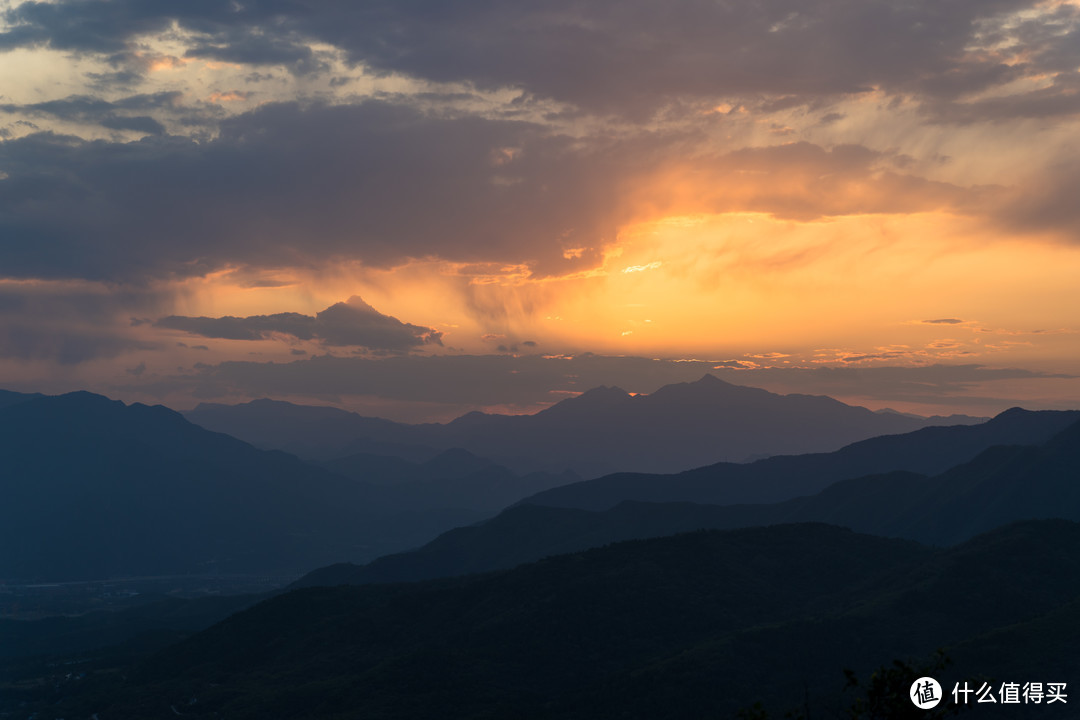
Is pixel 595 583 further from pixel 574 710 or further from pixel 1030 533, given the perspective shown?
pixel 1030 533

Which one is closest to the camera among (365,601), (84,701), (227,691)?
(227,691)

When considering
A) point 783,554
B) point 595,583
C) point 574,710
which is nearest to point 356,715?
point 574,710

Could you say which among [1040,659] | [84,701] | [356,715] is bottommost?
[84,701]

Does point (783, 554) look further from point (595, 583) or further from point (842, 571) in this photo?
point (595, 583)

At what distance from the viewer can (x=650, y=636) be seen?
147250 millimetres

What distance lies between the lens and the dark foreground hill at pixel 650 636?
116 m

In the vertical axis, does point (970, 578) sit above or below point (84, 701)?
above

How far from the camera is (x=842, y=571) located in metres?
173

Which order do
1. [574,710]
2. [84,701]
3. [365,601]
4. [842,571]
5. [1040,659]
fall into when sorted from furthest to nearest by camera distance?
1. [365,601]
2. [842,571]
3. [84,701]
4. [574,710]
5. [1040,659]

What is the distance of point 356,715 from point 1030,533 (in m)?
132

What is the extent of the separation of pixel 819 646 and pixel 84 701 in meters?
136

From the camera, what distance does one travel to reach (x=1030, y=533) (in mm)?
165125

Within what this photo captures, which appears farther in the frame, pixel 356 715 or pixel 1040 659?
pixel 356 715

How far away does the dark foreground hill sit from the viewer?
380ft
